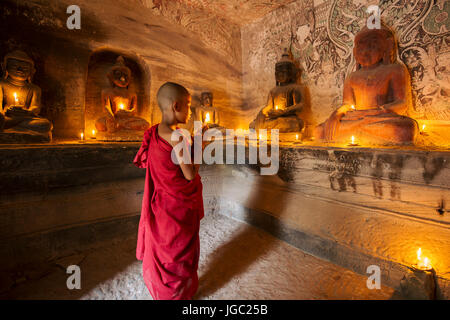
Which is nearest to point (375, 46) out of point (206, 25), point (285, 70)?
point (285, 70)

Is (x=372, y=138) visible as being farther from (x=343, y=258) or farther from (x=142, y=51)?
(x=142, y=51)

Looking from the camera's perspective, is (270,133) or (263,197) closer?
(263,197)

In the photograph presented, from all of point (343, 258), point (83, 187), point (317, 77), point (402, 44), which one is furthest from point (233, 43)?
point (343, 258)

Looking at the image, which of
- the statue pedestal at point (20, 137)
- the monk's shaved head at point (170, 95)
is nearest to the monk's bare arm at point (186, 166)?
the monk's shaved head at point (170, 95)

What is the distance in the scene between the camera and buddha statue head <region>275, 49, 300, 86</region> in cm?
461

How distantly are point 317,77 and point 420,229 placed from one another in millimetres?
3501

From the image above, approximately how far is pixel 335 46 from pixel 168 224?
14.5ft

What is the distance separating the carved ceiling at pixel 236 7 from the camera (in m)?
4.80

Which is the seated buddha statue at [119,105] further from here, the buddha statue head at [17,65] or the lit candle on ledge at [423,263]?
the lit candle on ledge at [423,263]

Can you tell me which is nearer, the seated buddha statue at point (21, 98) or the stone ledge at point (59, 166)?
the stone ledge at point (59, 166)

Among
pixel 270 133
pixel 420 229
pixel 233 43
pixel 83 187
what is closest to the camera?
pixel 420 229

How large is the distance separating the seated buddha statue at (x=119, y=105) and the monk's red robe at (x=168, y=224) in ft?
8.26

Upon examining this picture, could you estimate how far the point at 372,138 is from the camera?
8.70 feet

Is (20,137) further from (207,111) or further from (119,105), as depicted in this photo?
(207,111)
